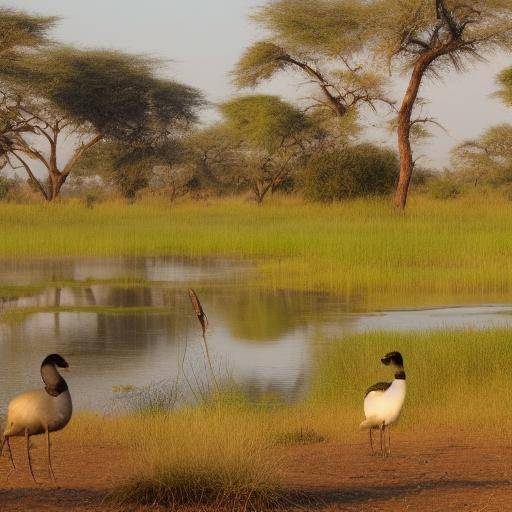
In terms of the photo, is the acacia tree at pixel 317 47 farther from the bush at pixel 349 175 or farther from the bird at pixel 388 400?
the bird at pixel 388 400

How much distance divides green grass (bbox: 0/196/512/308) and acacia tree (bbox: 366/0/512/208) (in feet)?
7.35

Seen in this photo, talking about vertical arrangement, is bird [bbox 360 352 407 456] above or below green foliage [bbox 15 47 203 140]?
below

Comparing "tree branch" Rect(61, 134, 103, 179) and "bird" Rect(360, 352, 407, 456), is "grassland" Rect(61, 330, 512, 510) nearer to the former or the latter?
"bird" Rect(360, 352, 407, 456)

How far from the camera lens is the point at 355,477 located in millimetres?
5469

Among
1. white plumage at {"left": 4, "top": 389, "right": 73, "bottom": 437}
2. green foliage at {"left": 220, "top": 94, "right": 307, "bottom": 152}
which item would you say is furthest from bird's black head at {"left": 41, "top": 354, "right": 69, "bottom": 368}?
green foliage at {"left": 220, "top": 94, "right": 307, "bottom": 152}

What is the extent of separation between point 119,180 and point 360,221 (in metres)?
21.5

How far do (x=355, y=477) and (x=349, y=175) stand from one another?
2466cm

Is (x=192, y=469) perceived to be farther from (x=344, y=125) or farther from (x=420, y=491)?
(x=344, y=125)

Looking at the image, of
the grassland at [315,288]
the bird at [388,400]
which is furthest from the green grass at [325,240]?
the bird at [388,400]

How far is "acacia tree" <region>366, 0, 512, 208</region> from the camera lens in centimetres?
2695

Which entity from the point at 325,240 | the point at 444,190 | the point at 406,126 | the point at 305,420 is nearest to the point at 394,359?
the point at 305,420

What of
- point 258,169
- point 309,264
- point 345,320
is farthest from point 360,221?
point 258,169

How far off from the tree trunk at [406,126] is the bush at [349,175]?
7.59 feet

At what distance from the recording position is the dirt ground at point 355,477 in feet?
16.0
